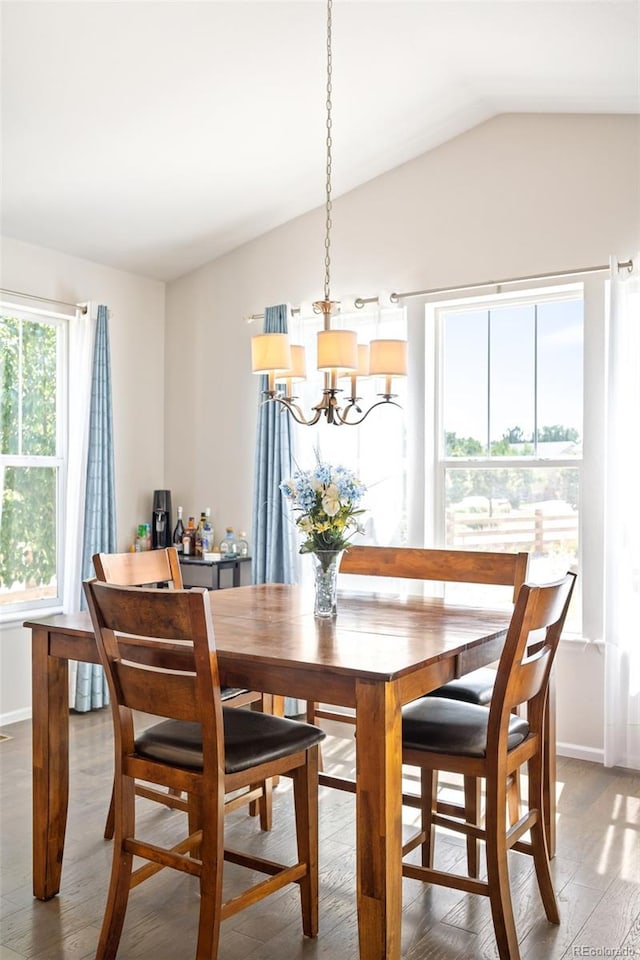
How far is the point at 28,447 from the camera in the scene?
444cm

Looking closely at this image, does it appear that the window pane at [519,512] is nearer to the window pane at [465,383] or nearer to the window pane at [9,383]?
the window pane at [465,383]

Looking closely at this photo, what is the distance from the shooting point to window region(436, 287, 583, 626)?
12.8 feet

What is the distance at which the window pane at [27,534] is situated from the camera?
4340mm

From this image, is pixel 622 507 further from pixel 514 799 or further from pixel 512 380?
pixel 514 799

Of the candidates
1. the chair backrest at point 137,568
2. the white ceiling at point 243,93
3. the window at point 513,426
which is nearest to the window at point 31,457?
the white ceiling at point 243,93

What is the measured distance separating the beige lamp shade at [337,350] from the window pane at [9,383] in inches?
96.5

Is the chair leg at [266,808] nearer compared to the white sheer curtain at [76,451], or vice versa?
the chair leg at [266,808]

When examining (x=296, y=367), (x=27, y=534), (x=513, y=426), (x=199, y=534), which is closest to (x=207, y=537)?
(x=199, y=534)

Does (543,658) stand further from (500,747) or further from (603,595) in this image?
(603,595)

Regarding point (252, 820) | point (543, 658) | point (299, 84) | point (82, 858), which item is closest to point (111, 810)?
point (82, 858)

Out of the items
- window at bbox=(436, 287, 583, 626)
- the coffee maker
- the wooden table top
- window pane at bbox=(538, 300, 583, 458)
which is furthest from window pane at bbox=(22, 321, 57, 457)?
window pane at bbox=(538, 300, 583, 458)

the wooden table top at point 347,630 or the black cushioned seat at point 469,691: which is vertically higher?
the wooden table top at point 347,630

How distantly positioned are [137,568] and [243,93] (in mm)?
2119

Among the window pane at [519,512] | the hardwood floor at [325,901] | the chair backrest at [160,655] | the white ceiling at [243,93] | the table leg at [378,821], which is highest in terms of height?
the white ceiling at [243,93]
